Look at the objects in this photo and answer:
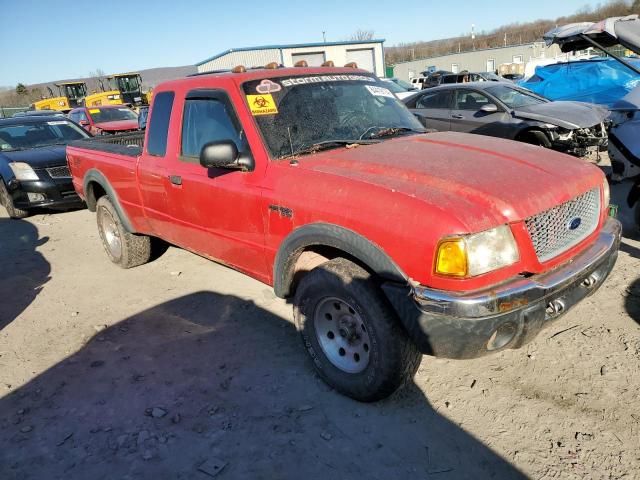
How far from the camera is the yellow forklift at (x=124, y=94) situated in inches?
1014

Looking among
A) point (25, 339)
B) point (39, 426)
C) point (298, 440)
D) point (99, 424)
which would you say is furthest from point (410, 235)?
point (25, 339)

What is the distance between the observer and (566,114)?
26.6 feet

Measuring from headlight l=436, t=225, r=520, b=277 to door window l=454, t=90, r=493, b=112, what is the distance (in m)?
7.44

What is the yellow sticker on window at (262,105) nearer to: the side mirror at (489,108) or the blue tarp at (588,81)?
the side mirror at (489,108)

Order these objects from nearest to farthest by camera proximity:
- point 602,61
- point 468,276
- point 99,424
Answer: point 468,276, point 99,424, point 602,61

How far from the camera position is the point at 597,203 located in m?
3.02

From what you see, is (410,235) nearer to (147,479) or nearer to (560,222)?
(560,222)

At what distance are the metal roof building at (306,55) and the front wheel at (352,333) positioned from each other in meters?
30.5

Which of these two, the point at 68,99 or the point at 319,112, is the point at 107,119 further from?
the point at 68,99

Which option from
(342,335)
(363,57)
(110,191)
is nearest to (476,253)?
(342,335)

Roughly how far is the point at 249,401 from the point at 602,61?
1737 cm

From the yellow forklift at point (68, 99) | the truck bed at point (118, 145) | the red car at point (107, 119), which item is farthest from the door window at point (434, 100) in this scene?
the yellow forklift at point (68, 99)

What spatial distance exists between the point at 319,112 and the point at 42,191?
643 cm

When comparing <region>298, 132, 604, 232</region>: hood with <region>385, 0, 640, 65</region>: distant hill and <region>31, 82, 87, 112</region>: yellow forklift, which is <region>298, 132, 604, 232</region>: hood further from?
<region>385, 0, 640, 65</region>: distant hill
